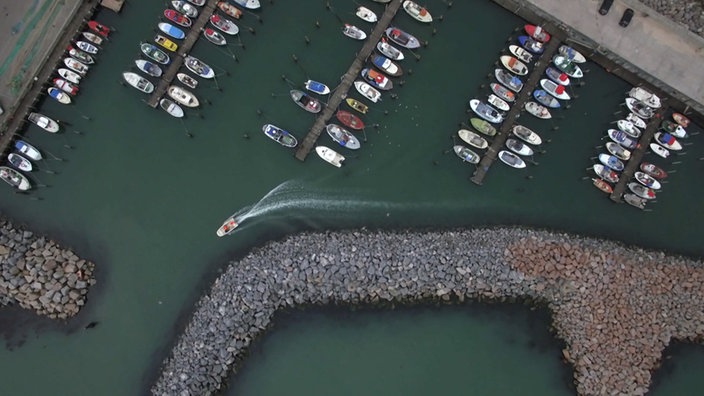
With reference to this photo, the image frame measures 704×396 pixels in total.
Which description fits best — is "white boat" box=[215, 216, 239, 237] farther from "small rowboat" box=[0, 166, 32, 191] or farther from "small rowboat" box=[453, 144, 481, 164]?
"small rowboat" box=[453, 144, 481, 164]

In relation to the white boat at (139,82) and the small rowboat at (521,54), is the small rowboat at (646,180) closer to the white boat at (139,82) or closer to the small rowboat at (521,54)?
the small rowboat at (521,54)

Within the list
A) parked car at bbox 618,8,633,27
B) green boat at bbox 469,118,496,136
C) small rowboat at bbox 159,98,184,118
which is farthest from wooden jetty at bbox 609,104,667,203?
small rowboat at bbox 159,98,184,118

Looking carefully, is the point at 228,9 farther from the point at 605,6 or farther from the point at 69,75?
the point at 605,6

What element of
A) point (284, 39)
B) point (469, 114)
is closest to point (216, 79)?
point (284, 39)

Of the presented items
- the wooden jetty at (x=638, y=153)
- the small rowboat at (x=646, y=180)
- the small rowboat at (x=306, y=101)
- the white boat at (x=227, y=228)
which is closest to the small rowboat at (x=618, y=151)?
the wooden jetty at (x=638, y=153)

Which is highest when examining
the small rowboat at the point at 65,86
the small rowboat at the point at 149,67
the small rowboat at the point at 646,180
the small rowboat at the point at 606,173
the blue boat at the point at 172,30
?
the small rowboat at the point at 646,180

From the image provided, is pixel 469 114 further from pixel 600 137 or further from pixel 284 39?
pixel 284 39
